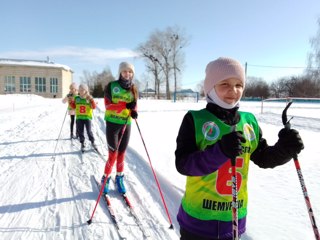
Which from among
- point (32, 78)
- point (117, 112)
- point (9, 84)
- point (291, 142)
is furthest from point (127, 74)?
point (9, 84)

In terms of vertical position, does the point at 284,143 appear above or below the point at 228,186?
above

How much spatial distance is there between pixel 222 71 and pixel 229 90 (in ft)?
0.44

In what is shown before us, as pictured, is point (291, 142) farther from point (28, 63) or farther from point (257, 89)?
point (257, 89)

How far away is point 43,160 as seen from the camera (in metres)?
6.67

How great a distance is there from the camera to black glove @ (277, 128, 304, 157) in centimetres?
165

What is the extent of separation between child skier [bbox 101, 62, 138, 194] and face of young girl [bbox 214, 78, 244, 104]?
2.83 m

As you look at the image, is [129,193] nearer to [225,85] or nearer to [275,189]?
[275,189]

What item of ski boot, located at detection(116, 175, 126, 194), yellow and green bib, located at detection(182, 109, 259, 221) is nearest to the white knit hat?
yellow and green bib, located at detection(182, 109, 259, 221)

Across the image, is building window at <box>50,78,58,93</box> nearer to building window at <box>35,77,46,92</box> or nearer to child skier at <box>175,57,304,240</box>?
building window at <box>35,77,46,92</box>

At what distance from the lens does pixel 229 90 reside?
1807mm

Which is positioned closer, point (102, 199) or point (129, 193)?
point (102, 199)

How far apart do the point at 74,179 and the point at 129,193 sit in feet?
4.22

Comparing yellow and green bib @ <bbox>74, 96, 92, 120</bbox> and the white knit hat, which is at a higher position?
the white knit hat

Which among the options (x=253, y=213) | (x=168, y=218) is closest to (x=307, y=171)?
(x=253, y=213)
